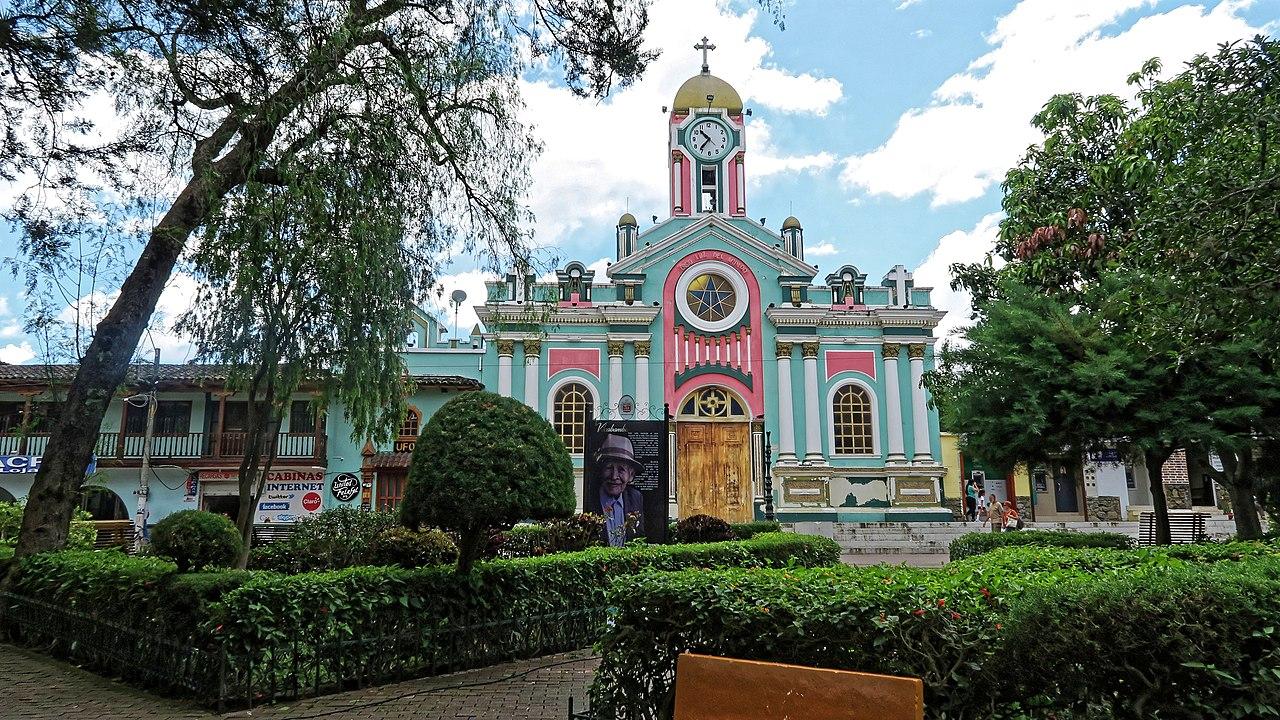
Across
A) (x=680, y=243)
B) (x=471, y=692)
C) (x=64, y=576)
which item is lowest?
(x=471, y=692)

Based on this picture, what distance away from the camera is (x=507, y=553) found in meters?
13.0

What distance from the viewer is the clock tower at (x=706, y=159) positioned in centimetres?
2850

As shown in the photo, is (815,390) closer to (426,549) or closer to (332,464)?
(332,464)

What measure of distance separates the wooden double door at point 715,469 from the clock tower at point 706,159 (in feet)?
25.8

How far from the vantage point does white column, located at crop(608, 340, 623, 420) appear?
25730 millimetres

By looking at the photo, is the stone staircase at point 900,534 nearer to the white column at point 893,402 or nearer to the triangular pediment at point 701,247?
the white column at point 893,402

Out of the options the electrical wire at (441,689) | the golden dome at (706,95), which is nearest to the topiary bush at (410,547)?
the electrical wire at (441,689)

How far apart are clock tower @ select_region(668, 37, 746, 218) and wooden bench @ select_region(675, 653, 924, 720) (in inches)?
1002

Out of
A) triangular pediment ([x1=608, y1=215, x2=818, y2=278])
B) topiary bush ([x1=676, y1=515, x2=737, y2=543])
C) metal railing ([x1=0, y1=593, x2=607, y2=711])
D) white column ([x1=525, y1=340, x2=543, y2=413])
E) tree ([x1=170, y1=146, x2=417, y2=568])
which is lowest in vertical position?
metal railing ([x1=0, y1=593, x2=607, y2=711])

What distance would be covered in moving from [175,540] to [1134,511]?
31374 mm

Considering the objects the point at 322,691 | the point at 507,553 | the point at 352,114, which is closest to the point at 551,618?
the point at 322,691

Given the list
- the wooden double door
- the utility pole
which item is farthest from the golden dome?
the utility pole

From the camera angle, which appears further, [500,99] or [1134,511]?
[1134,511]

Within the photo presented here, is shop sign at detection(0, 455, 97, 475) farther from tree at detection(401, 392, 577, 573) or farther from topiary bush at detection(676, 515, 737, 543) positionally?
tree at detection(401, 392, 577, 573)
